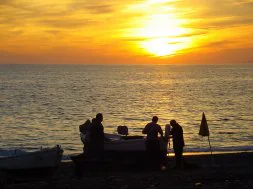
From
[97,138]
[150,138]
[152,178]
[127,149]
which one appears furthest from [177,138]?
[97,138]

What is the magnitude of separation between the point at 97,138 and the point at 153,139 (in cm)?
207

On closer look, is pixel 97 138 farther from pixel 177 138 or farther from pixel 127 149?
pixel 177 138

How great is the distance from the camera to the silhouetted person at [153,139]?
57.1 ft

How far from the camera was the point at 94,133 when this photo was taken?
1695 cm

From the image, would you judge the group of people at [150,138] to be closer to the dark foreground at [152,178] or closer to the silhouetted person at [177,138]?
the silhouetted person at [177,138]

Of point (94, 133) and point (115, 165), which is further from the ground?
point (94, 133)

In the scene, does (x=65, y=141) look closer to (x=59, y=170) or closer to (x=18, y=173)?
(x=59, y=170)

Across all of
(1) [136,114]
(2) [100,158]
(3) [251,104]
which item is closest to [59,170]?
(2) [100,158]

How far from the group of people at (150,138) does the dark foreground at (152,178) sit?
0.58 m

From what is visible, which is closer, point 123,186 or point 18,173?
point 123,186

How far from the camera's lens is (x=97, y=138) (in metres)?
17.0

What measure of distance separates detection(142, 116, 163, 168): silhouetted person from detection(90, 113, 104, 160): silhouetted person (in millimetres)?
1590

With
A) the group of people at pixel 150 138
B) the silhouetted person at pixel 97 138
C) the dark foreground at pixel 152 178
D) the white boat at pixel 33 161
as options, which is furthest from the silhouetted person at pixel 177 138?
the white boat at pixel 33 161

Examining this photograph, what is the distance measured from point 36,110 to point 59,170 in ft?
145
